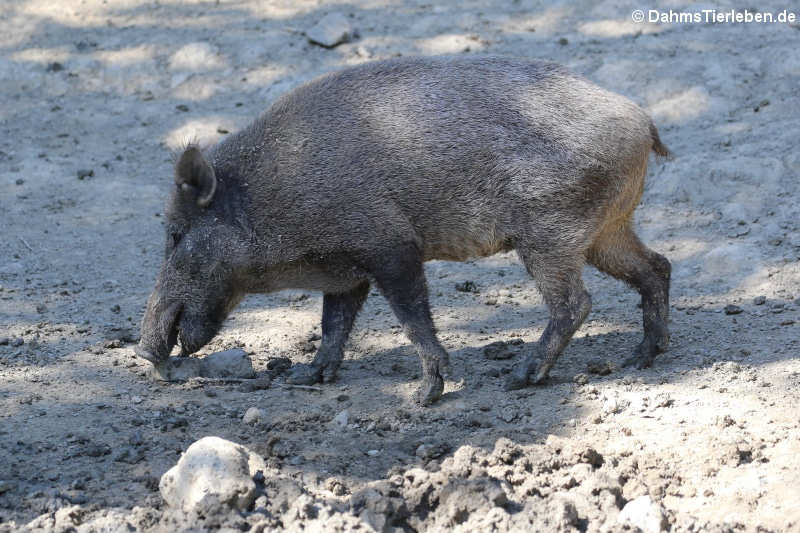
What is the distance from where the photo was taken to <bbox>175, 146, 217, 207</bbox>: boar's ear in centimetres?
467

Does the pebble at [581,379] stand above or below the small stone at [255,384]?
above

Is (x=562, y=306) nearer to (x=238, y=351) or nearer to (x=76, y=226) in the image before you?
(x=238, y=351)

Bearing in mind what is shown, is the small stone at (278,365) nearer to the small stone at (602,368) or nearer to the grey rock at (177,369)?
the grey rock at (177,369)

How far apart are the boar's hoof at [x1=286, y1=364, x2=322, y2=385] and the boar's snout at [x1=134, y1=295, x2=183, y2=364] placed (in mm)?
632

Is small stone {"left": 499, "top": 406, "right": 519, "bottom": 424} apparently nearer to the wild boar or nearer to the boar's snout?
the wild boar

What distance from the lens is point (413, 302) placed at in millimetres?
4852

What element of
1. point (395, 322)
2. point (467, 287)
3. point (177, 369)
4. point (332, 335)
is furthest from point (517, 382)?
point (177, 369)

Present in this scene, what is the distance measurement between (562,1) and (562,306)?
208 inches

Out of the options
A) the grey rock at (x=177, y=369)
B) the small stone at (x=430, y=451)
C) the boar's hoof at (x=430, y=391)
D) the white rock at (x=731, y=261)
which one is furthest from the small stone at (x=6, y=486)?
the white rock at (x=731, y=261)

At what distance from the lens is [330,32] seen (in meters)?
9.13

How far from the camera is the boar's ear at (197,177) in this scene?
467 centimetres

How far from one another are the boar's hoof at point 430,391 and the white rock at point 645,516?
1392 millimetres

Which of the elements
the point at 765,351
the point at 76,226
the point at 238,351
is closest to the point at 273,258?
the point at 238,351

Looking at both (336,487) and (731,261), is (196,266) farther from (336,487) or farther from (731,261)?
(731,261)
